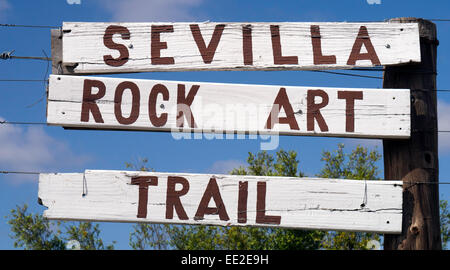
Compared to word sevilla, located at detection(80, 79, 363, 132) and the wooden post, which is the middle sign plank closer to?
word sevilla, located at detection(80, 79, 363, 132)

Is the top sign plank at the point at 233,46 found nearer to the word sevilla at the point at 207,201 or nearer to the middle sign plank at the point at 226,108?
the middle sign plank at the point at 226,108

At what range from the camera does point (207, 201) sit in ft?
17.5

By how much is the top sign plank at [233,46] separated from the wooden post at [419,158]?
21 cm

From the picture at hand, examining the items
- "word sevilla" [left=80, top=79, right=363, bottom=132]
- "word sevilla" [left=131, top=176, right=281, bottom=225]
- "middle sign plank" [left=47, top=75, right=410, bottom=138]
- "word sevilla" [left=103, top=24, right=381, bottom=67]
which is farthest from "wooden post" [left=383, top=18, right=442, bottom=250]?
"word sevilla" [left=131, top=176, right=281, bottom=225]

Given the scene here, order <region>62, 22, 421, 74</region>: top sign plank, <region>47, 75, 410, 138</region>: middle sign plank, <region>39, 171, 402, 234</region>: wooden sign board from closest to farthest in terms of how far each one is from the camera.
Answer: <region>39, 171, 402, 234</region>: wooden sign board → <region>47, 75, 410, 138</region>: middle sign plank → <region>62, 22, 421, 74</region>: top sign plank

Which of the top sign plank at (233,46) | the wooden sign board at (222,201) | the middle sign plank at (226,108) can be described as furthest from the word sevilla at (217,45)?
the wooden sign board at (222,201)

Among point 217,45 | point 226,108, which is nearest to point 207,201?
point 226,108

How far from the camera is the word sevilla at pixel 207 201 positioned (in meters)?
5.32

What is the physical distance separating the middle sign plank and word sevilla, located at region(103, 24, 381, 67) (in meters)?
0.33

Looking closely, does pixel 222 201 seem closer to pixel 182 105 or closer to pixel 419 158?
pixel 182 105

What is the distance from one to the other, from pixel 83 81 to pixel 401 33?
330 cm

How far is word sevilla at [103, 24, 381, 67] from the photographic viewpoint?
18.8ft

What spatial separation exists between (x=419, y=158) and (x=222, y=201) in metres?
2.02

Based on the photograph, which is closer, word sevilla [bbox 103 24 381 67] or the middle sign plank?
the middle sign plank
